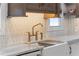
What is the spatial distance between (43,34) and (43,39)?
10 centimetres

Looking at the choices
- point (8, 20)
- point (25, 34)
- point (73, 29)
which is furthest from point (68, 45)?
point (8, 20)

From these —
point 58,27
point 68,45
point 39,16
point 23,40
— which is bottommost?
point 68,45

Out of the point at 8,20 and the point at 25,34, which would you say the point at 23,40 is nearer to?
the point at 25,34

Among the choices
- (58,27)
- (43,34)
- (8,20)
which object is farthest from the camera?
(58,27)

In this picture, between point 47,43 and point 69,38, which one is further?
point 69,38

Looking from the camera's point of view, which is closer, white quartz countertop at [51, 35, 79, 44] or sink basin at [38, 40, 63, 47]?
sink basin at [38, 40, 63, 47]

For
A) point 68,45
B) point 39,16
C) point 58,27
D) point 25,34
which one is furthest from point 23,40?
point 68,45

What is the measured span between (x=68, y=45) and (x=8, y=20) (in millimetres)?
986

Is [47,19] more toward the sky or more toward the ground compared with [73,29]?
more toward the sky

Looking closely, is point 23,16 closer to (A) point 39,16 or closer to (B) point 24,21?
(B) point 24,21

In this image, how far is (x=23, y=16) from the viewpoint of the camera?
5.94ft

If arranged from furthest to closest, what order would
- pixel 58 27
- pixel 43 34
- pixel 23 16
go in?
pixel 58 27 < pixel 43 34 < pixel 23 16

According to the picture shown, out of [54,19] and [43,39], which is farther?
[43,39]

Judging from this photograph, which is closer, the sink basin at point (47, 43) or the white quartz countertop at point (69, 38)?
the sink basin at point (47, 43)
